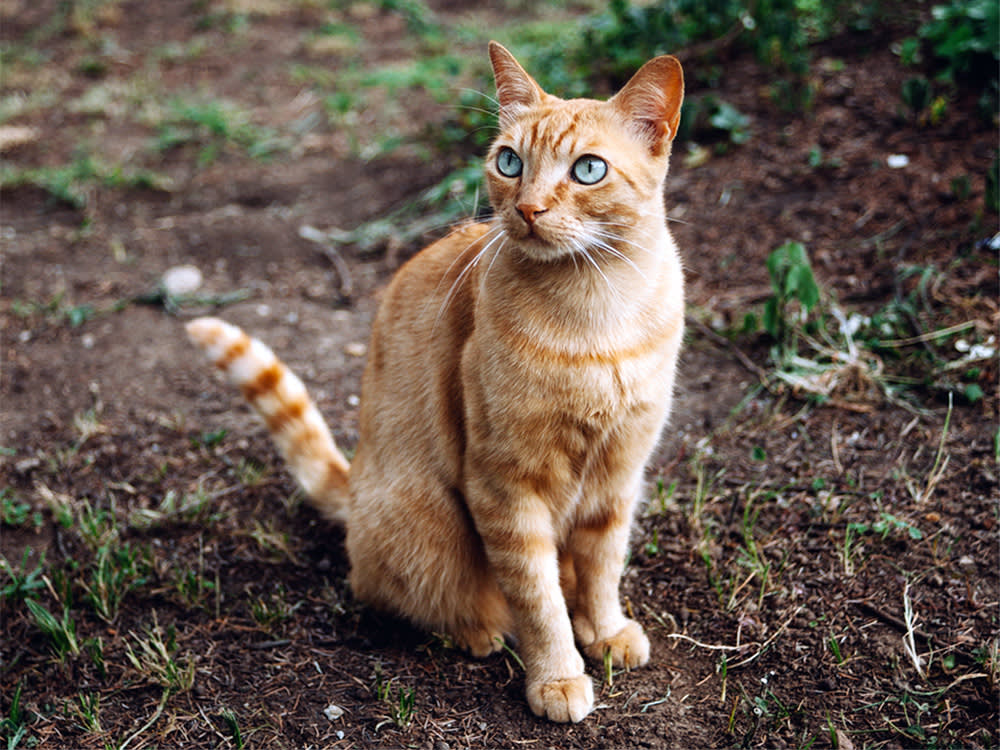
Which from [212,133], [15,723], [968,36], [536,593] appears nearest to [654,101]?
[536,593]

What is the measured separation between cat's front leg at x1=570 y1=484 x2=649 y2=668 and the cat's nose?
788 mm

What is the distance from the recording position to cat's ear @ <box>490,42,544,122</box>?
205cm

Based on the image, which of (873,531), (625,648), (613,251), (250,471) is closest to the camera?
(613,251)

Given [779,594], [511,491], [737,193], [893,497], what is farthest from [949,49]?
[511,491]

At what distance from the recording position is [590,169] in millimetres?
1838

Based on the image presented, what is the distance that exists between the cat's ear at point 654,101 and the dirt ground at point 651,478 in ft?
3.81

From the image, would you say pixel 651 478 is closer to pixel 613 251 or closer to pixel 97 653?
pixel 613 251

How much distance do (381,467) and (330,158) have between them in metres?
3.43

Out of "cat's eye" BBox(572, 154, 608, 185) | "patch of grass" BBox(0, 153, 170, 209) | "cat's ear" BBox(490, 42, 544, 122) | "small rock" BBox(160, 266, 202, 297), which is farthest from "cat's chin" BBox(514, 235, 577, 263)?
"patch of grass" BBox(0, 153, 170, 209)

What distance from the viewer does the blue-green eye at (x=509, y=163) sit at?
1.92 m

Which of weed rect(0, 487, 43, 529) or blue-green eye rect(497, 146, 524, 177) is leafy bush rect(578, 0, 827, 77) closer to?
blue-green eye rect(497, 146, 524, 177)

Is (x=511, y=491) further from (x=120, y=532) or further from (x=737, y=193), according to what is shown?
(x=737, y=193)

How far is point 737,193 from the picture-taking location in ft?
12.9

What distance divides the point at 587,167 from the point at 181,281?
2.85 m
